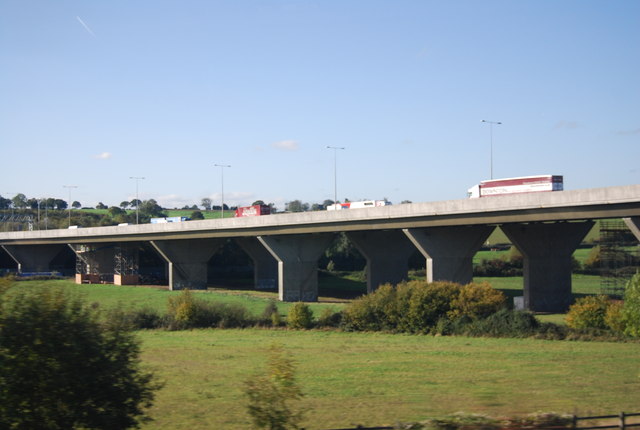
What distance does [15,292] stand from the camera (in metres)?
13.9

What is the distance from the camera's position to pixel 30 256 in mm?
110875

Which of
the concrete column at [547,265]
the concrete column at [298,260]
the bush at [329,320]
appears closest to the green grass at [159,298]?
the concrete column at [298,260]

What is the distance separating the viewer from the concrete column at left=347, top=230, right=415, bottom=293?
6538cm

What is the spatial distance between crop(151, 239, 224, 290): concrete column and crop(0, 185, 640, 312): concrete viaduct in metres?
0.55

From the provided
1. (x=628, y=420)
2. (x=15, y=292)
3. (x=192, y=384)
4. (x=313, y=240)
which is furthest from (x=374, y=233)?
(x=15, y=292)

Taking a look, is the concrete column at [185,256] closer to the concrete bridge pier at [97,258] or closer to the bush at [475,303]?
the concrete bridge pier at [97,258]

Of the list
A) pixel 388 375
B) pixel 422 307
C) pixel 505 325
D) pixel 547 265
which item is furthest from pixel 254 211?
pixel 388 375

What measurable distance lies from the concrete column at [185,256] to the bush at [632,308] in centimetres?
5648

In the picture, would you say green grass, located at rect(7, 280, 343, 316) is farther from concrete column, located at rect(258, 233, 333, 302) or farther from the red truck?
the red truck

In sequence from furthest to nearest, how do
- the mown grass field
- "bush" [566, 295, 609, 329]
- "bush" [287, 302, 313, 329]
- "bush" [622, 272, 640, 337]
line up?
"bush" [287, 302, 313, 329] → "bush" [566, 295, 609, 329] → "bush" [622, 272, 640, 337] → the mown grass field

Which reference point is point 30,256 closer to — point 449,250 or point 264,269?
point 264,269

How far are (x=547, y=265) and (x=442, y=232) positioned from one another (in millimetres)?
8586

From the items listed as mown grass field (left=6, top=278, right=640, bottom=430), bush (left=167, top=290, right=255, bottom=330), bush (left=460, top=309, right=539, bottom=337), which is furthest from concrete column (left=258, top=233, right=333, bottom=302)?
bush (left=460, top=309, right=539, bottom=337)

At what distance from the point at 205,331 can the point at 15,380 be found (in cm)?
3198
